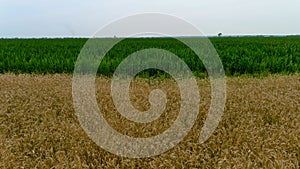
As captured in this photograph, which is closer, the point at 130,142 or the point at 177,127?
the point at 130,142

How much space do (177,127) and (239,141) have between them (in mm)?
836

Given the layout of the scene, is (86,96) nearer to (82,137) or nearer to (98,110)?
(98,110)

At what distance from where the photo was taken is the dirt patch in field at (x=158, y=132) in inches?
120

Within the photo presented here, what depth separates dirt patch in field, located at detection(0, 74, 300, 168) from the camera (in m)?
3.05

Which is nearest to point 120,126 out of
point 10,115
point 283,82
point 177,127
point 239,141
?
point 177,127

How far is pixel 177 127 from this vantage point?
3896mm

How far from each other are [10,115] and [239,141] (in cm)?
344

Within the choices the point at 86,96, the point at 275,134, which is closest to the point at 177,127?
the point at 275,134

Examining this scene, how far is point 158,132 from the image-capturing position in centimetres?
374

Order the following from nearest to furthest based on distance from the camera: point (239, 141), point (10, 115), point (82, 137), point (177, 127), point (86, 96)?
point (239, 141), point (82, 137), point (177, 127), point (10, 115), point (86, 96)

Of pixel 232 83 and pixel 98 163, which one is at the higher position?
pixel 232 83

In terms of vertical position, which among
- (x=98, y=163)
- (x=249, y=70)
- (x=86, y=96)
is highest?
(x=249, y=70)

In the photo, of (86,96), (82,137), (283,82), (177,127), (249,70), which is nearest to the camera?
(82,137)

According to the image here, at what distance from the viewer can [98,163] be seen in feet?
10.3
